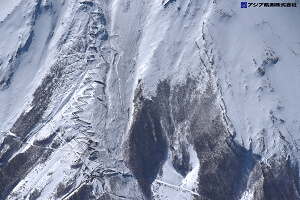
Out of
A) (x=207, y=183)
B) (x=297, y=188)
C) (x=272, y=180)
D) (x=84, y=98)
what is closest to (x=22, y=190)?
(x=84, y=98)

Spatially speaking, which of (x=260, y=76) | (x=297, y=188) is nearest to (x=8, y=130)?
(x=260, y=76)

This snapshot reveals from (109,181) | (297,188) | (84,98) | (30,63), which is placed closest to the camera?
(297,188)

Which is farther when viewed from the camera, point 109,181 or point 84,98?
point 84,98

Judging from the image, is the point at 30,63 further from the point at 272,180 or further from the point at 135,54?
the point at 272,180

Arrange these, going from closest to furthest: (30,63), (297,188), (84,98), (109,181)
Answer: (297,188)
(109,181)
(84,98)
(30,63)

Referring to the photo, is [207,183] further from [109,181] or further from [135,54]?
[135,54]

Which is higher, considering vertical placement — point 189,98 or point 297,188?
point 189,98

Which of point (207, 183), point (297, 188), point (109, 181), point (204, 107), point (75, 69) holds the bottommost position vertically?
point (297, 188)
